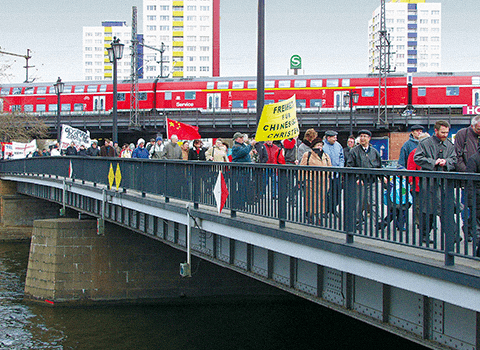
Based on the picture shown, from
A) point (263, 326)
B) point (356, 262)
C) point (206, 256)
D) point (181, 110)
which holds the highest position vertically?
point (181, 110)

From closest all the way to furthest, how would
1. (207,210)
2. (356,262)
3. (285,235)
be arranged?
1. (356,262)
2. (285,235)
3. (207,210)

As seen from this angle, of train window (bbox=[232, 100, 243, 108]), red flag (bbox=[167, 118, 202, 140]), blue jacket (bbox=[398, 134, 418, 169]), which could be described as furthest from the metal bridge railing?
train window (bbox=[232, 100, 243, 108])

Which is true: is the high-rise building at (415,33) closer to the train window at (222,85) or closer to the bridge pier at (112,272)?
the train window at (222,85)

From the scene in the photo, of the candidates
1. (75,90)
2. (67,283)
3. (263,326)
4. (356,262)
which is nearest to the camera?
(356,262)

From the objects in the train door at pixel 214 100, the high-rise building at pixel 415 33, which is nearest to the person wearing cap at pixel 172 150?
the train door at pixel 214 100

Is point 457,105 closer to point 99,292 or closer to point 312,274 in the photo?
point 99,292

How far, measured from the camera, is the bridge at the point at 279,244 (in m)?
5.52

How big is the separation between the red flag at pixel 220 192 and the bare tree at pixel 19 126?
1340 inches

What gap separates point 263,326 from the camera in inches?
622

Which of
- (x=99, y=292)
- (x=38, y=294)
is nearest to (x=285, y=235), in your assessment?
(x=99, y=292)

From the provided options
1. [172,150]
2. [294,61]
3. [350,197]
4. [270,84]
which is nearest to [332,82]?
[270,84]

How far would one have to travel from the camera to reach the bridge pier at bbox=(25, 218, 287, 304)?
687 inches

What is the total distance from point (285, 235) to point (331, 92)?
114 ft

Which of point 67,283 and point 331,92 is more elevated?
point 331,92
